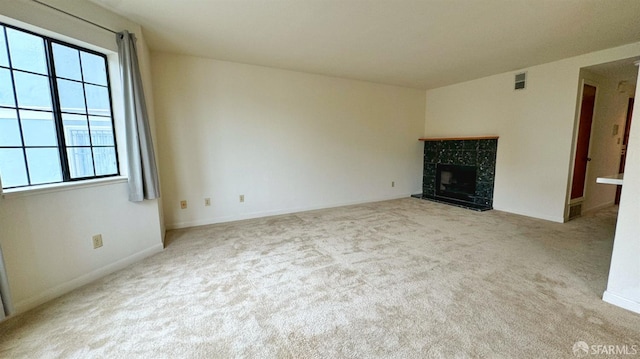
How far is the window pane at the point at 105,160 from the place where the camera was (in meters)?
2.49

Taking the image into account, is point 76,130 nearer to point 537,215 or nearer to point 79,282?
point 79,282

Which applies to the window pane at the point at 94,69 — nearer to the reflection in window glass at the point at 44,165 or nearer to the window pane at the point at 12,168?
the reflection in window glass at the point at 44,165

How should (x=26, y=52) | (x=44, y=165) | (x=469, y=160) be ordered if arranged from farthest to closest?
(x=469, y=160) < (x=44, y=165) < (x=26, y=52)

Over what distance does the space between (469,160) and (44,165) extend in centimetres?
593

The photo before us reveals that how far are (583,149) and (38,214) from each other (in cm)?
661

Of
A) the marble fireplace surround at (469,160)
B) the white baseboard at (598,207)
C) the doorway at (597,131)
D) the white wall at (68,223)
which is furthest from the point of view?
the marble fireplace surround at (469,160)

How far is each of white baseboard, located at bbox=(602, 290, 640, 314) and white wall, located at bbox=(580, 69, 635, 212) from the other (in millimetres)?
3185

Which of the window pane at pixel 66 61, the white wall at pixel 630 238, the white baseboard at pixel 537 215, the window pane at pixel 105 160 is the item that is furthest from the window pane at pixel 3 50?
the white baseboard at pixel 537 215

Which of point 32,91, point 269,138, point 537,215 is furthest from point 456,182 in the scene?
point 32,91

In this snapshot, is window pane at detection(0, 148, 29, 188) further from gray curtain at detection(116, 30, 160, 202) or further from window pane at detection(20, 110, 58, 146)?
gray curtain at detection(116, 30, 160, 202)

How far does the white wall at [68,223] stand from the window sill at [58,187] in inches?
0.5

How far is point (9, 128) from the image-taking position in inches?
74.2

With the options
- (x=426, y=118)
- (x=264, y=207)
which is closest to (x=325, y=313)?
(x=264, y=207)

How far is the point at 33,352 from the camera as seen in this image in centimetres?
149
